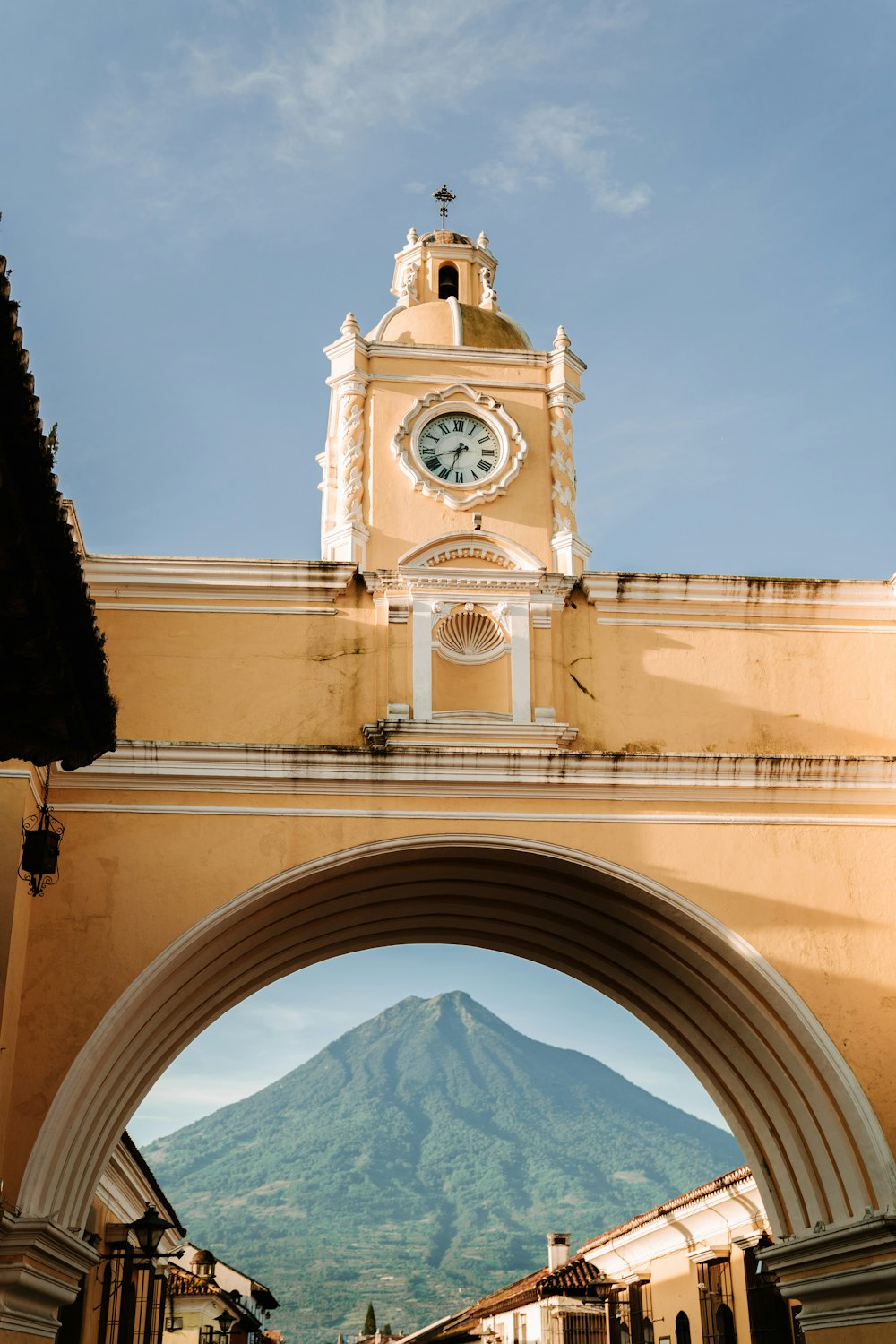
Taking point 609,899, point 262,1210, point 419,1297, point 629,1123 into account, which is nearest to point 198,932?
point 609,899

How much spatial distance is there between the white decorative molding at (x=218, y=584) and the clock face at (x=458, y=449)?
1052 mm

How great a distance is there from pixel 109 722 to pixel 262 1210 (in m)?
98.7

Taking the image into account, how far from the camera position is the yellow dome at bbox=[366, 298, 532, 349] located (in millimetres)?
11227

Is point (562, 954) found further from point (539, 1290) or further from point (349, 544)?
point (539, 1290)

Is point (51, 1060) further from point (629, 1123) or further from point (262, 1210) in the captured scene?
point (629, 1123)

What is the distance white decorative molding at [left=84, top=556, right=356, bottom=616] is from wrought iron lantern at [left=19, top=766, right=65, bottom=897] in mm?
1370

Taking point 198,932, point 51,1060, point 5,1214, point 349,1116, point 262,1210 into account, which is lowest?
point 5,1214

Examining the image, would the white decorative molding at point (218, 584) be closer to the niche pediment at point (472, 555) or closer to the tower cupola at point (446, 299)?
the niche pediment at point (472, 555)

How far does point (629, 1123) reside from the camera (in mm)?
133750

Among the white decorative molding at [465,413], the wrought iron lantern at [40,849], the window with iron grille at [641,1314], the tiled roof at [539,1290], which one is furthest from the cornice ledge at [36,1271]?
the tiled roof at [539,1290]

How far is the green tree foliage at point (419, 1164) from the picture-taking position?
88562 millimetres

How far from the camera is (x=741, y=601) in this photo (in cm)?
1032

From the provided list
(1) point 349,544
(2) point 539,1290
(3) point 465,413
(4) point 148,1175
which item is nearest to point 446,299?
(3) point 465,413

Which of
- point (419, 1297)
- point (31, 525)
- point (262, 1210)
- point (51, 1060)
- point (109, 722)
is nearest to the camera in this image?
point (31, 525)
